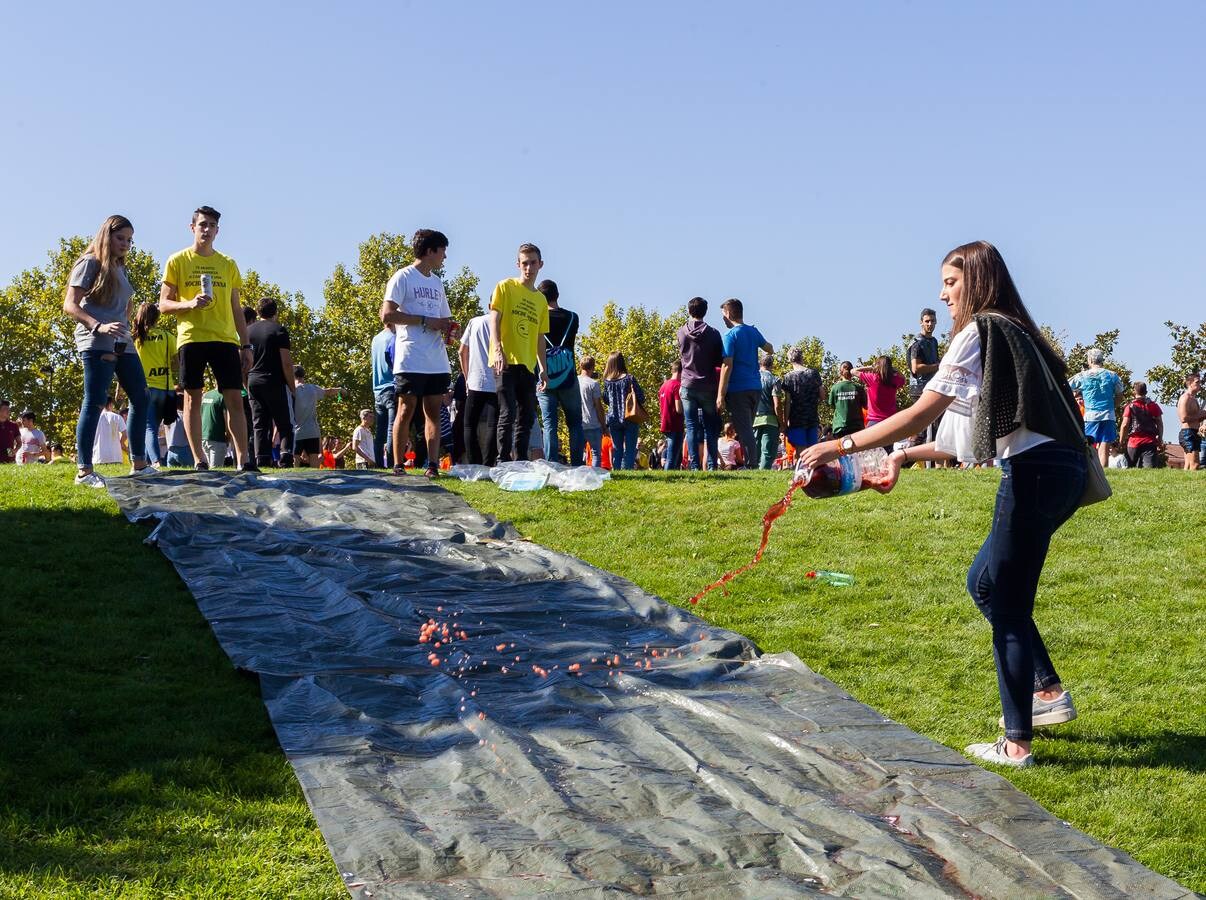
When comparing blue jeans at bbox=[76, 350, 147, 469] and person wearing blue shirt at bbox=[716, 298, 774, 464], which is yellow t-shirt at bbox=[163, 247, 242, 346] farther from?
person wearing blue shirt at bbox=[716, 298, 774, 464]

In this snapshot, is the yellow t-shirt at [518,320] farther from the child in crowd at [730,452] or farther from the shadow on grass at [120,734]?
the child in crowd at [730,452]

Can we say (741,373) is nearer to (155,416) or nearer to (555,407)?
(555,407)

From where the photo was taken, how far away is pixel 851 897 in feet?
11.0

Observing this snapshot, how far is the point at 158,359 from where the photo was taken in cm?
1291

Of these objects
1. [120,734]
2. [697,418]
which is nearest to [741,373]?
[697,418]


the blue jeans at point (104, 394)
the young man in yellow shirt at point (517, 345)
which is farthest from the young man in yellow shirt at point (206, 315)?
the young man in yellow shirt at point (517, 345)

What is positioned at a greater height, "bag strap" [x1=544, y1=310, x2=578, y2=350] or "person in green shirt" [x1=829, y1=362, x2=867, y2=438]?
"bag strap" [x1=544, y1=310, x2=578, y2=350]

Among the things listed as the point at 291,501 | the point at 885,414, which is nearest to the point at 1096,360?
the point at 885,414

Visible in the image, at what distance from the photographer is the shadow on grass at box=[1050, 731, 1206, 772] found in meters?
4.63

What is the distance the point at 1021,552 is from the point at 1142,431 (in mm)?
15093

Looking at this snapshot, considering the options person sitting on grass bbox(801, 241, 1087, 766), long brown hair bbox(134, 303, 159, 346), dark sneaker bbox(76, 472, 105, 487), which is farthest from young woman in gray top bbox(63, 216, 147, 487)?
person sitting on grass bbox(801, 241, 1087, 766)

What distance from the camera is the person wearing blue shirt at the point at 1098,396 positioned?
15.4 m

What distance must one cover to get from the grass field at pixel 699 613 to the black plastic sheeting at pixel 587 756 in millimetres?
232

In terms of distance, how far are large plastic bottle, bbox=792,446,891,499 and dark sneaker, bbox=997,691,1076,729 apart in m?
1.07
